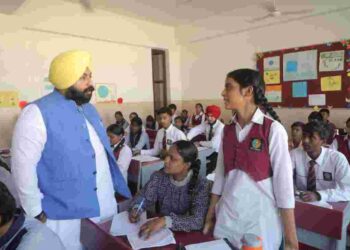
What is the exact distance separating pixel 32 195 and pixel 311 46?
5795 mm

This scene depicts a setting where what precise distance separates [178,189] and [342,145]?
2.31 meters

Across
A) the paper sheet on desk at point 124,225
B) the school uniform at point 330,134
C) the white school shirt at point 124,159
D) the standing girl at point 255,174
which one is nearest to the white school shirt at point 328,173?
the school uniform at point 330,134

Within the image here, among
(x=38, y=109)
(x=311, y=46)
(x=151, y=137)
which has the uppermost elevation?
(x=311, y=46)

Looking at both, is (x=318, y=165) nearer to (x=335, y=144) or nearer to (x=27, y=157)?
(x=335, y=144)

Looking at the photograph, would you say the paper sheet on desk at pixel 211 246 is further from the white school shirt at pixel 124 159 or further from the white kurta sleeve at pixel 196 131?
the white kurta sleeve at pixel 196 131

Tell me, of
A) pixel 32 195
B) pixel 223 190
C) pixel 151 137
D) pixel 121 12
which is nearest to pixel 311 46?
pixel 151 137

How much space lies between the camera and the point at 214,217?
1471 mm

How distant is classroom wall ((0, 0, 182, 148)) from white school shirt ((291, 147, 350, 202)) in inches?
195

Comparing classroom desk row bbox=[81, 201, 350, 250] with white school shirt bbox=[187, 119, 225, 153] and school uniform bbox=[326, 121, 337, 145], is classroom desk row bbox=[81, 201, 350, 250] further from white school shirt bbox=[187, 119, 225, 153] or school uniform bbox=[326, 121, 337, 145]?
white school shirt bbox=[187, 119, 225, 153]

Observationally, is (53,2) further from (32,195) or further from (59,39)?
(32,195)

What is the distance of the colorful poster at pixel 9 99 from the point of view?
5.12 meters

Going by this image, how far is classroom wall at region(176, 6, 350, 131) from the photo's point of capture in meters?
5.57

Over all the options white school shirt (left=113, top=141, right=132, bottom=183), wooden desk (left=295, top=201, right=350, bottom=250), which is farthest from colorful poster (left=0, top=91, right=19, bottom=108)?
wooden desk (left=295, top=201, right=350, bottom=250)

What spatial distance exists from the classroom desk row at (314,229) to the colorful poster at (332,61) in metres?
4.44
